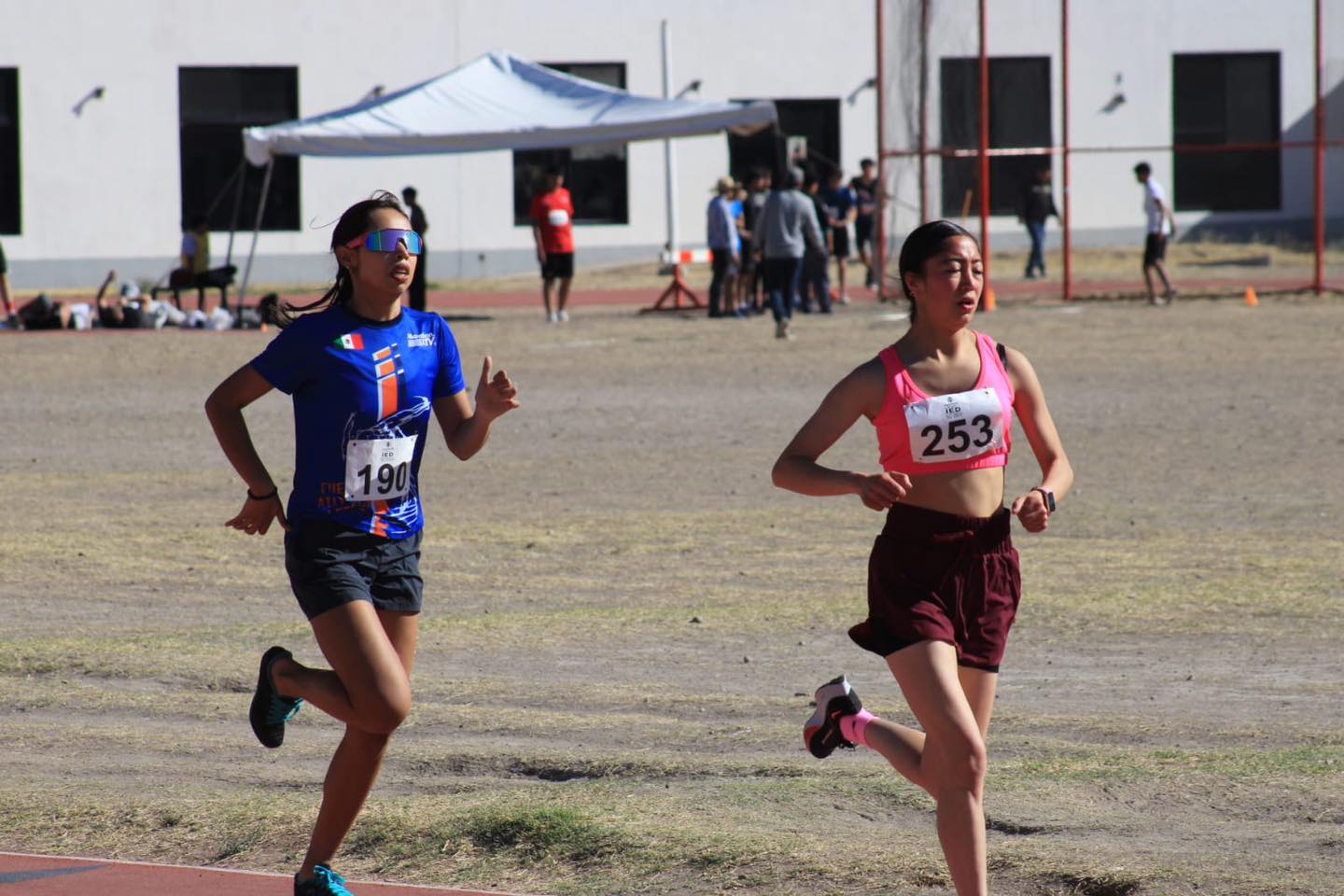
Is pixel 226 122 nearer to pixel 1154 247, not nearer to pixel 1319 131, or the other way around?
pixel 1154 247

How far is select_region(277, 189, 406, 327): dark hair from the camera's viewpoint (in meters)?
5.18

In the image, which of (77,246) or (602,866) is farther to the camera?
(77,246)

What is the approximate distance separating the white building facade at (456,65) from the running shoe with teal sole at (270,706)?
3034 cm

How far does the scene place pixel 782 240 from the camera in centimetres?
2395

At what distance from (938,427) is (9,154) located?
3737 centimetres

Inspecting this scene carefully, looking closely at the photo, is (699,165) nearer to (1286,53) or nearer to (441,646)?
(1286,53)

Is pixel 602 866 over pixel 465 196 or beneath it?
beneath

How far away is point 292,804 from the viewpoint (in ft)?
19.9

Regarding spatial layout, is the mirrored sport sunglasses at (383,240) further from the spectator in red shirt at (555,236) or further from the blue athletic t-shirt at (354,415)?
the spectator in red shirt at (555,236)

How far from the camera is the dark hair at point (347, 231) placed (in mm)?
5176

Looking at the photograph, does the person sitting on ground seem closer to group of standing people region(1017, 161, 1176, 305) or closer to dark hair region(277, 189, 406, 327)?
group of standing people region(1017, 161, 1176, 305)

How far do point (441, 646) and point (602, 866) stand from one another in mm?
3657

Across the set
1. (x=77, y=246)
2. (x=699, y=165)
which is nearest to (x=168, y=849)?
(x=77, y=246)

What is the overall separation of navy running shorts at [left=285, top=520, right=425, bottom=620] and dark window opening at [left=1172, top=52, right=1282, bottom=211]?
41.6 meters
